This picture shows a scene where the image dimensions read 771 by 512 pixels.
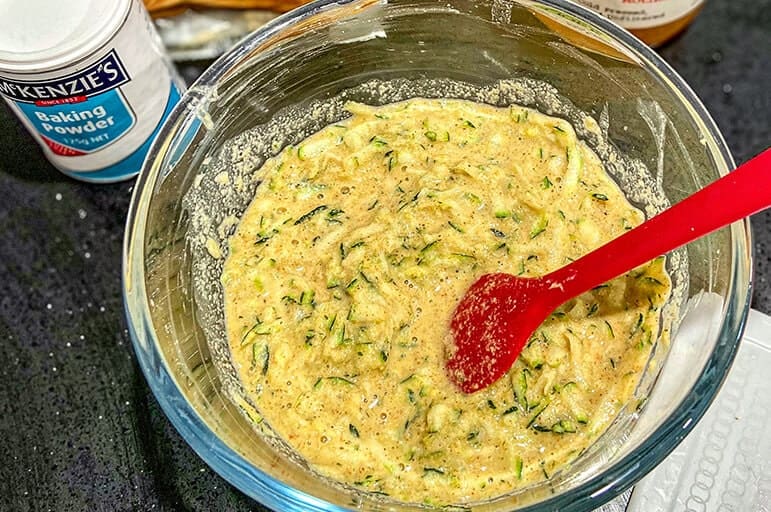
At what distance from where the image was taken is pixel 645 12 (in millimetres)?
1504

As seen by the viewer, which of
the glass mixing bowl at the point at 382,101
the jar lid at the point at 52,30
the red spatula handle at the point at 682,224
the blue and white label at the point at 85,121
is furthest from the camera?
the blue and white label at the point at 85,121

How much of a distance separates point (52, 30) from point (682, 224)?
3.16ft

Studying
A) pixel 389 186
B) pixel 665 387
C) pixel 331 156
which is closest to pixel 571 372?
pixel 665 387

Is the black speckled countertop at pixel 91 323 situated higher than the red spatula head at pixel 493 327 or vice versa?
the red spatula head at pixel 493 327

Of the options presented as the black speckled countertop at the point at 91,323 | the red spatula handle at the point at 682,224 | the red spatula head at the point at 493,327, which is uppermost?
the red spatula handle at the point at 682,224

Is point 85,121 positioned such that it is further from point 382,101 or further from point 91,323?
point 382,101

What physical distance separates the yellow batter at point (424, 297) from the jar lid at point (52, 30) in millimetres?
339

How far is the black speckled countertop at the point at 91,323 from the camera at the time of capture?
141 cm

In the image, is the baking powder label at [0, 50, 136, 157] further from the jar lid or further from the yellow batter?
the yellow batter

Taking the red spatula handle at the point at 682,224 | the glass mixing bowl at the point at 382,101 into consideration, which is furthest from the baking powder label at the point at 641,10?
the red spatula handle at the point at 682,224

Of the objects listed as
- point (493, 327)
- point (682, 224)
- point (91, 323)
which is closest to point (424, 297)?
point (493, 327)

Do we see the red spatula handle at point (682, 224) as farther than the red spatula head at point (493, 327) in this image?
No

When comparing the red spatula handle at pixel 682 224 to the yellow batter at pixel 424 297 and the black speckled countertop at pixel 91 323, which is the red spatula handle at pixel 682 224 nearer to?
the yellow batter at pixel 424 297

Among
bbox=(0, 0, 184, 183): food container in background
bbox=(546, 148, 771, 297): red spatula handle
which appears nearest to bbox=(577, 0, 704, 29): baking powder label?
bbox=(546, 148, 771, 297): red spatula handle
